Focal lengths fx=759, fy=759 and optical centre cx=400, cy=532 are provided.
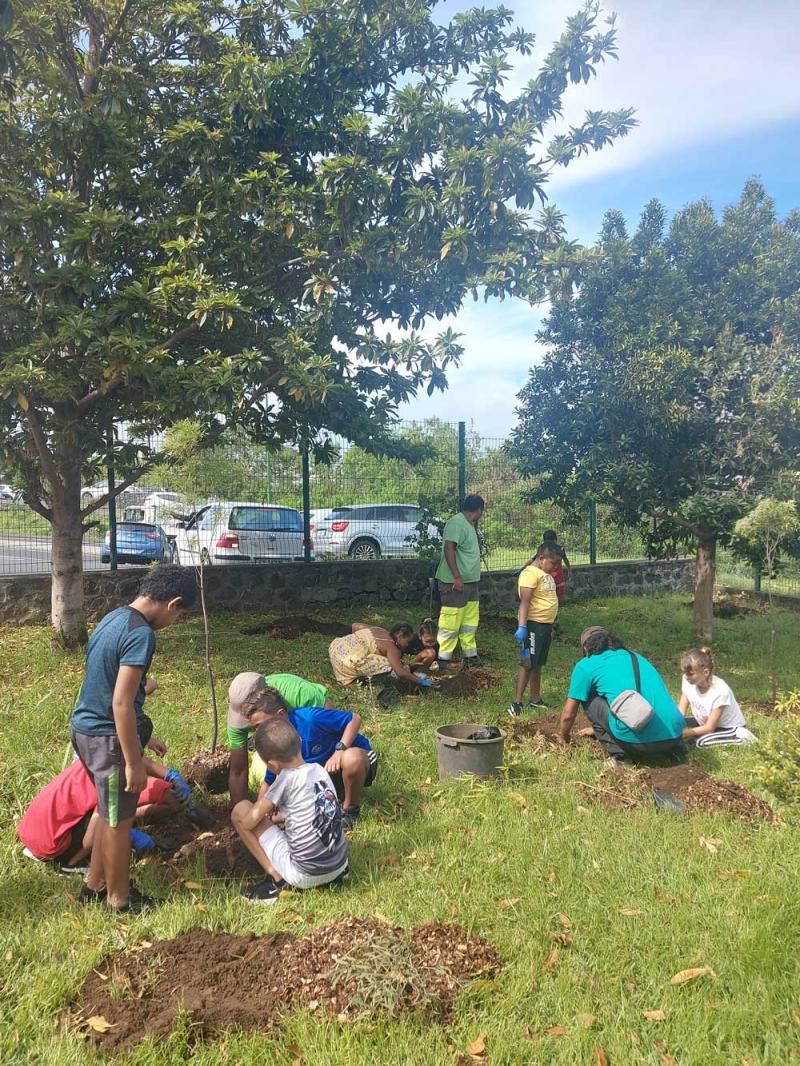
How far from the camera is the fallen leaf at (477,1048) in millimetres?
2615

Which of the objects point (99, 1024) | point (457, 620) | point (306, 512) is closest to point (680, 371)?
point (457, 620)

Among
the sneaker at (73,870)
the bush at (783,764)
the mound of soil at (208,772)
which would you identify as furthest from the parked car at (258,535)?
the bush at (783,764)

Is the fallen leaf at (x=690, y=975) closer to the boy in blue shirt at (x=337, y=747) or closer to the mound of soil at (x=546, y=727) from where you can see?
the boy in blue shirt at (x=337, y=747)

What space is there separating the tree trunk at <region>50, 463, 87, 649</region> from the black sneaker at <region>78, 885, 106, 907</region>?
16.0ft

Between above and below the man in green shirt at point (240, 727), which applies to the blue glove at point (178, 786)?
below

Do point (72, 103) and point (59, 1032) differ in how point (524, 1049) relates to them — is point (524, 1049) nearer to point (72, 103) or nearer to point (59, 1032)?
point (59, 1032)

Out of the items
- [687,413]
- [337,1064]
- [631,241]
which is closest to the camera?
[337,1064]

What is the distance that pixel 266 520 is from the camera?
11055 millimetres

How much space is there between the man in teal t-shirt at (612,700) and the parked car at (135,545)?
5.95 metres

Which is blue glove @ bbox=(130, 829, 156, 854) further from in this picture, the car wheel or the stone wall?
the car wheel

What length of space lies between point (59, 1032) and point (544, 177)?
7149 millimetres

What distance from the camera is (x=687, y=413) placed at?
948cm

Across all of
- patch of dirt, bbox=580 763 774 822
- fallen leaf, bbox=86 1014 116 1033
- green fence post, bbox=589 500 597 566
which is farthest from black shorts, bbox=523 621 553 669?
green fence post, bbox=589 500 597 566

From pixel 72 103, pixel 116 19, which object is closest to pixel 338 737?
pixel 72 103
